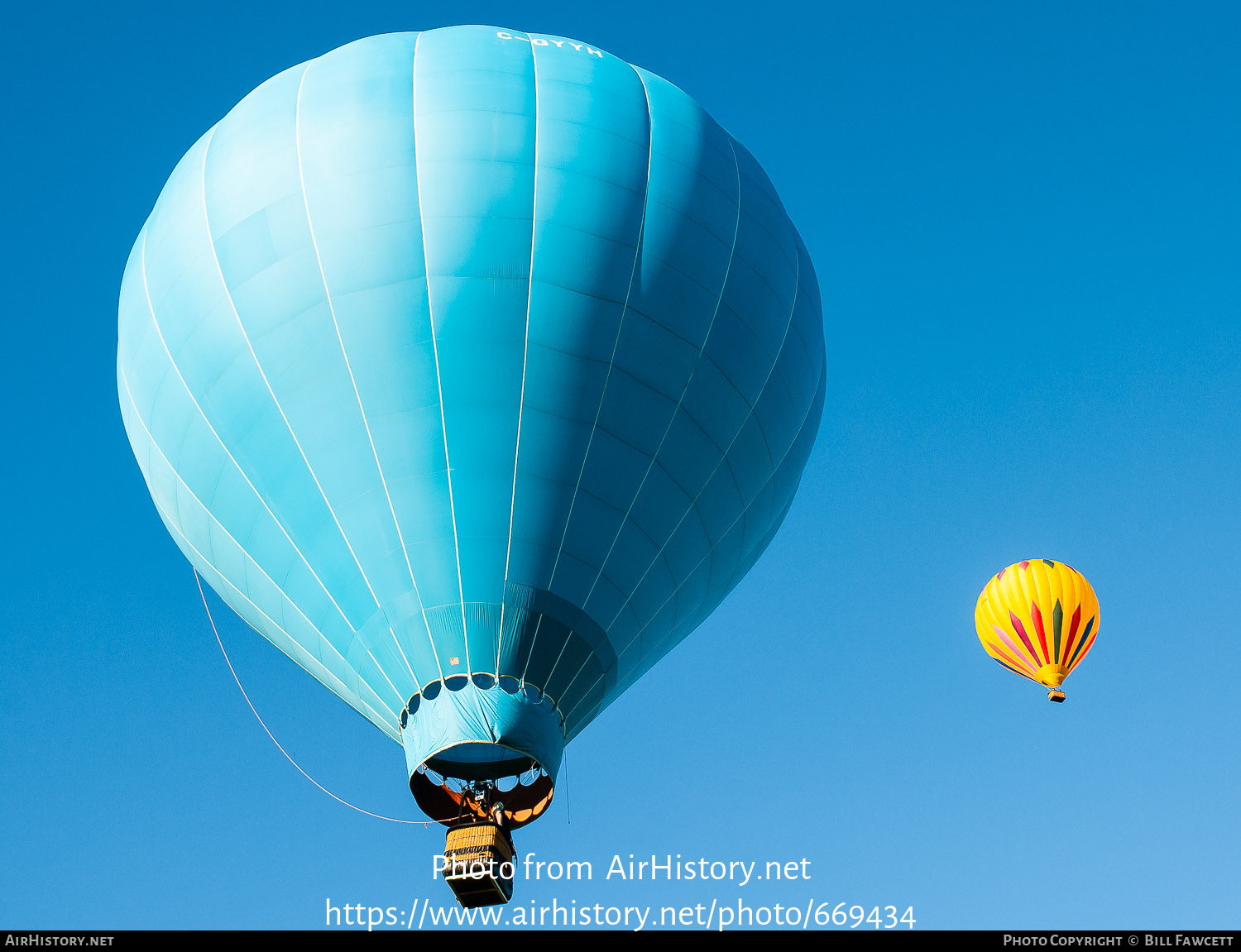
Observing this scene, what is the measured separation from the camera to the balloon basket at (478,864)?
13805mm

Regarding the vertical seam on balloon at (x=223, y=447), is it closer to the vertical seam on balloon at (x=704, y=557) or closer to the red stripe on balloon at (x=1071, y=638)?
the vertical seam on balloon at (x=704, y=557)

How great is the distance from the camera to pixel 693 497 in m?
15.4

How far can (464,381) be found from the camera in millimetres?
14586

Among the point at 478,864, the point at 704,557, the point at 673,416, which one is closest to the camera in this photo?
the point at 478,864

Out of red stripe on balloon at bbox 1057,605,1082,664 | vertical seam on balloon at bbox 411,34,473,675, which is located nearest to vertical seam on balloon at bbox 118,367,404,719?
vertical seam on balloon at bbox 411,34,473,675

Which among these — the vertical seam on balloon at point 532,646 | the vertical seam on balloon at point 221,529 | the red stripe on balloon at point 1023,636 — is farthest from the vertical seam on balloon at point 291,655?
the red stripe on balloon at point 1023,636

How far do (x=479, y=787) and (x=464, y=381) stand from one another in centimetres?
332

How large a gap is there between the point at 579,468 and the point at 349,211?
9.68ft

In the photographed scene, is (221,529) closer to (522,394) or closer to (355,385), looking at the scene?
(355,385)

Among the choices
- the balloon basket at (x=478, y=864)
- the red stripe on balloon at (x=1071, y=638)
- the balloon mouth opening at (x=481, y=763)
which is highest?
the red stripe on balloon at (x=1071, y=638)

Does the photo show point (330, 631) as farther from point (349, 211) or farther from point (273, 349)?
point (349, 211)

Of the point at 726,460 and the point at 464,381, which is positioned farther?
the point at 726,460

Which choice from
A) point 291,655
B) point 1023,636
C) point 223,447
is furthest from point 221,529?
point 1023,636

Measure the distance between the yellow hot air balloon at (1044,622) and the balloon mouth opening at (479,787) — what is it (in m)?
9.05
